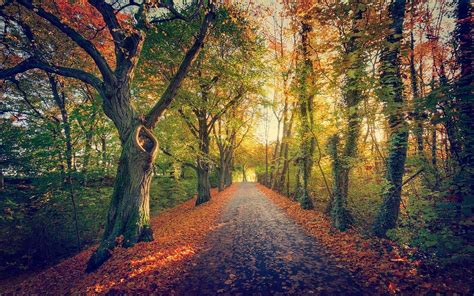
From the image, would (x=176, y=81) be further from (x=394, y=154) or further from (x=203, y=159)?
(x=203, y=159)

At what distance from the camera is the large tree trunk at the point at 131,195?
6648 mm

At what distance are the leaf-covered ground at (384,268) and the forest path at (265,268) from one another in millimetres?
343

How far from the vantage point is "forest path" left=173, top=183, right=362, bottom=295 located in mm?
4203

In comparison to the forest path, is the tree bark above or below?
above

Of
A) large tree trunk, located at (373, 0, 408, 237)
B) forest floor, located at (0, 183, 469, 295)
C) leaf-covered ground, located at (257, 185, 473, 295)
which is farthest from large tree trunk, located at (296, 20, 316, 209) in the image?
leaf-covered ground, located at (257, 185, 473, 295)

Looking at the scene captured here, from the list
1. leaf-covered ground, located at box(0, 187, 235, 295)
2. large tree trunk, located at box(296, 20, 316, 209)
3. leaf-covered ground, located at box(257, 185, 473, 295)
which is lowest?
leaf-covered ground, located at box(0, 187, 235, 295)

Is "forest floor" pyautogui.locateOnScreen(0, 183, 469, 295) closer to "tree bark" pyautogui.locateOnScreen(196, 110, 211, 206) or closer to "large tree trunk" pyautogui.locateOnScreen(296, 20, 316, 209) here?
"large tree trunk" pyautogui.locateOnScreen(296, 20, 316, 209)

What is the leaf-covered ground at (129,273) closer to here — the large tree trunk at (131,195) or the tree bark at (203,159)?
the large tree trunk at (131,195)

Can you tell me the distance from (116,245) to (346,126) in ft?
28.7

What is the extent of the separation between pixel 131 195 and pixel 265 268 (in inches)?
182

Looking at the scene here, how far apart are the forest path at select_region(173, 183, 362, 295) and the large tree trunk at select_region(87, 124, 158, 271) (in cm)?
238

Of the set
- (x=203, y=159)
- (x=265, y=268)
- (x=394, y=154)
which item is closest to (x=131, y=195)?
(x=265, y=268)

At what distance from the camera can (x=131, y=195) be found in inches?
267

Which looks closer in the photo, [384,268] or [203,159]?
[384,268]
